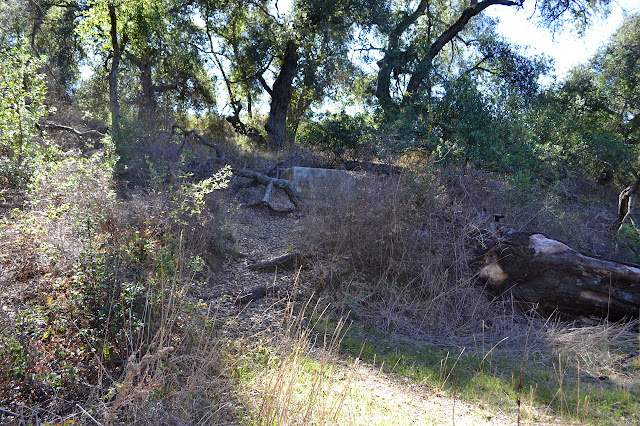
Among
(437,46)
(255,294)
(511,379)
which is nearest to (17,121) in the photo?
(255,294)

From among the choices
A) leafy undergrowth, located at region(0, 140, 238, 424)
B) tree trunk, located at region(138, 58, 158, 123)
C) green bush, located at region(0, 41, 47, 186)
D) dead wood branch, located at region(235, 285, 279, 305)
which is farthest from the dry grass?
tree trunk, located at region(138, 58, 158, 123)

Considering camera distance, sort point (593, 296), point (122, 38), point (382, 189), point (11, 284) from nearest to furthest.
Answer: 1. point (11, 284)
2. point (593, 296)
3. point (382, 189)
4. point (122, 38)

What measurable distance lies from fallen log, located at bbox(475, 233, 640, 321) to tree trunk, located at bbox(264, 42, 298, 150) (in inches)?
361

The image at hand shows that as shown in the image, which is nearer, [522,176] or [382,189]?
[382,189]

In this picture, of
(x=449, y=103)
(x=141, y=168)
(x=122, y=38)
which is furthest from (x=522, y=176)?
(x=122, y=38)

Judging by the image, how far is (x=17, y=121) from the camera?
18.7 feet

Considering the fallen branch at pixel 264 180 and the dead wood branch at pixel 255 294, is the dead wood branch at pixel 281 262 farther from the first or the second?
the fallen branch at pixel 264 180

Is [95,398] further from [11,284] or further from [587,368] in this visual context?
[587,368]

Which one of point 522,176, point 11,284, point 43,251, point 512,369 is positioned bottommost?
point 512,369

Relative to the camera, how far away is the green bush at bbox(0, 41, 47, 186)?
5.58m

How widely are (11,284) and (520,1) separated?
48.1ft

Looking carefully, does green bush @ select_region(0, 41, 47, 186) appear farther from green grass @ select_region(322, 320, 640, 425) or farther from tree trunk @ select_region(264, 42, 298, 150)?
tree trunk @ select_region(264, 42, 298, 150)

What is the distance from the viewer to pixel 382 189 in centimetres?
656

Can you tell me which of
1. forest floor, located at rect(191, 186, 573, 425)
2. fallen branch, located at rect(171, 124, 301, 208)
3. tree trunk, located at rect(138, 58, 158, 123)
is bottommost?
forest floor, located at rect(191, 186, 573, 425)
